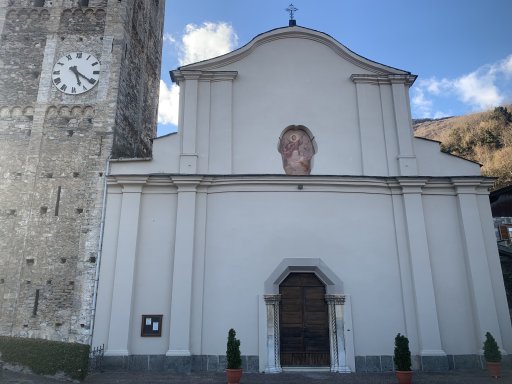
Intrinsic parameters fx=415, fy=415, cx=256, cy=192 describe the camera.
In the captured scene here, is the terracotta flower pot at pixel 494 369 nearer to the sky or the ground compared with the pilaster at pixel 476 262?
nearer to the ground

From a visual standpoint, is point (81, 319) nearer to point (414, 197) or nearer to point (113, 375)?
point (113, 375)

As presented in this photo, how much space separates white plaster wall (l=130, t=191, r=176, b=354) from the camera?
12109mm

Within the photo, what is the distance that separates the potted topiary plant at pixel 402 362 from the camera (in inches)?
382

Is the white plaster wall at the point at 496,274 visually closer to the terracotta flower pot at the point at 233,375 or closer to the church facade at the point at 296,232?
the church facade at the point at 296,232

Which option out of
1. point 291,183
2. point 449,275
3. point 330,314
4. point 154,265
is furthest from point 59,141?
point 449,275

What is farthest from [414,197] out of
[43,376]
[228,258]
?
[43,376]

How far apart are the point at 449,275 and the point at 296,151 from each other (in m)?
6.23

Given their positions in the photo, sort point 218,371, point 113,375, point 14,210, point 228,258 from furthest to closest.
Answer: point 14,210, point 228,258, point 218,371, point 113,375

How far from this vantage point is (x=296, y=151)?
46.2 feet

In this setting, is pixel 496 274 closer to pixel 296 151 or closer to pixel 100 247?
pixel 296 151

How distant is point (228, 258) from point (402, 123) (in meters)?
7.51

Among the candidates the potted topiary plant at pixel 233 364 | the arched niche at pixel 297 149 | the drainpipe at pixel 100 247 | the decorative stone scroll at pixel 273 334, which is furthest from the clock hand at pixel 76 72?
the potted topiary plant at pixel 233 364

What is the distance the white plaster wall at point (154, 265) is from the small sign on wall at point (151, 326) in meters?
0.09

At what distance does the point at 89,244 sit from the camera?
1295 cm
